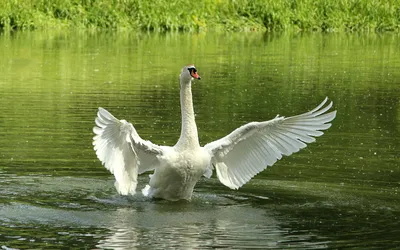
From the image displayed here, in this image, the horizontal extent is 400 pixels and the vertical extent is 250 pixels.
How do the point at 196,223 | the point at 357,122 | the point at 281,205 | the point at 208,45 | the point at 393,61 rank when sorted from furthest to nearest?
the point at 208,45, the point at 393,61, the point at 357,122, the point at 281,205, the point at 196,223

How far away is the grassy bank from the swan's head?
27104mm

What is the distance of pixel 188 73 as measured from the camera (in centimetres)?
1138

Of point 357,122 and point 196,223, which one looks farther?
point 357,122

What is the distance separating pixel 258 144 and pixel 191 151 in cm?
86

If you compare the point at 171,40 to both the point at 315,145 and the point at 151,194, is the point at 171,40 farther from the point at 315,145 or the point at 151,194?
the point at 151,194

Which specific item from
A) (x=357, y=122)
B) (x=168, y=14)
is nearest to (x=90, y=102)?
(x=357, y=122)

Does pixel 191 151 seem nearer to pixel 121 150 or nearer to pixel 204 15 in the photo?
pixel 121 150

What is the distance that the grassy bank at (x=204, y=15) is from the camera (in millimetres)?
39406

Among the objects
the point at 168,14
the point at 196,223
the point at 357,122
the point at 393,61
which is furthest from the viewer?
the point at 168,14

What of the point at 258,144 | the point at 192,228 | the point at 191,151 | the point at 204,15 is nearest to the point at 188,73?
the point at 191,151

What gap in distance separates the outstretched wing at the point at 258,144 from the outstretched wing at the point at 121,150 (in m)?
0.80

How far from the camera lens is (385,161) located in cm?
1361

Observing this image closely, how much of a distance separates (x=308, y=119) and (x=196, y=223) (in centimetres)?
177

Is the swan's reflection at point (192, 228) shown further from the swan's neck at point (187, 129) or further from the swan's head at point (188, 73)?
the swan's head at point (188, 73)
